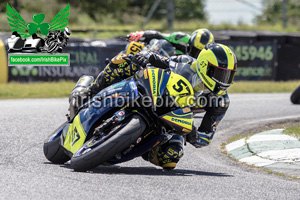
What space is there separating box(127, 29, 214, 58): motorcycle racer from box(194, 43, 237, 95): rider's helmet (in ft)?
14.0

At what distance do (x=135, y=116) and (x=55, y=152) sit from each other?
3.93 feet

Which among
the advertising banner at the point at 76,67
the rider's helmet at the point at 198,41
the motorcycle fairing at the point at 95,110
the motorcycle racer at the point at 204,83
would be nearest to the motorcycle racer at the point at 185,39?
the rider's helmet at the point at 198,41

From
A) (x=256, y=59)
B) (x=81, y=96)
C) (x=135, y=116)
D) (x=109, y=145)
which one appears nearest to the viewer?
(x=109, y=145)

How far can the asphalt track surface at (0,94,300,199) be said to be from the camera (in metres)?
4.42

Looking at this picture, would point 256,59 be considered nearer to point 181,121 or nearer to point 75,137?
point 181,121

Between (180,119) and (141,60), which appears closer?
(180,119)

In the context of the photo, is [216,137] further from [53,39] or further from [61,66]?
[61,66]

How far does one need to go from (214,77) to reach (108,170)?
142 centimetres

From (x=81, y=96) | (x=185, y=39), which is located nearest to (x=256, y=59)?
(x=185, y=39)

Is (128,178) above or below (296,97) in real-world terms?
above

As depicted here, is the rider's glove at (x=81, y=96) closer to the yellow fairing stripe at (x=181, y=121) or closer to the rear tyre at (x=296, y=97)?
the yellow fairing stripe at (x=181, y=121)

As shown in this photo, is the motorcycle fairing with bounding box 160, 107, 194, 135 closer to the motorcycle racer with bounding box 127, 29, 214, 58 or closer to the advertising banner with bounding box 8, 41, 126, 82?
the motorcycle racer with bounding box 127, 29, 214, 58

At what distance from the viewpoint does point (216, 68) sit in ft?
18.3

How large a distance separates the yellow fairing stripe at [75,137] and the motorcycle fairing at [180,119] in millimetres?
802
